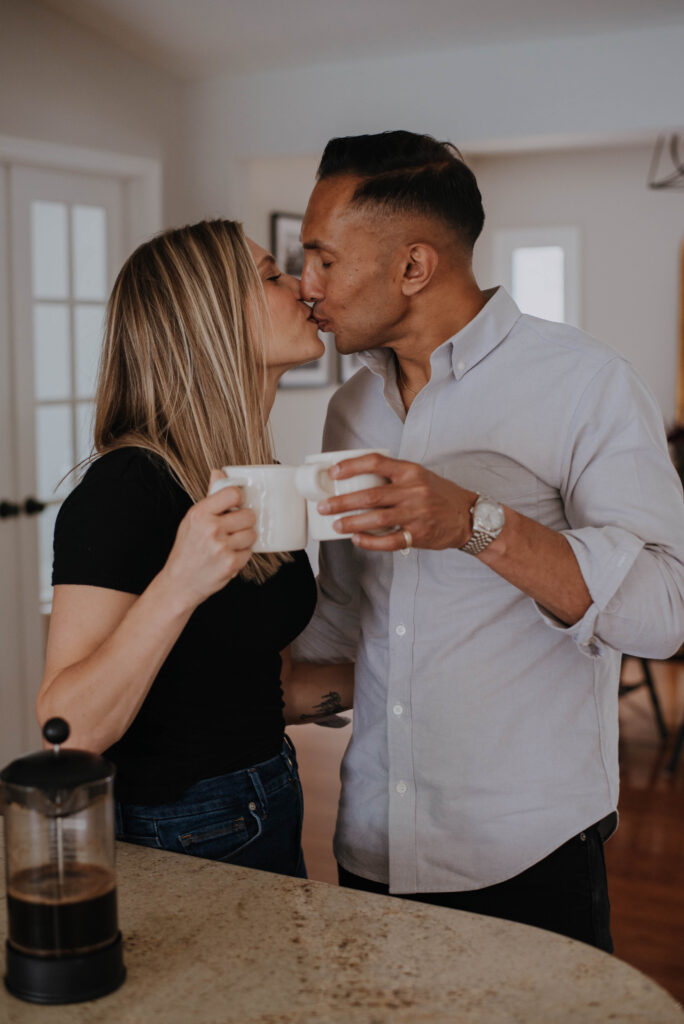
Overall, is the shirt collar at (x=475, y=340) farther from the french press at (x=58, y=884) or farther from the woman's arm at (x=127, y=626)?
the french press at (x=58, y=884)

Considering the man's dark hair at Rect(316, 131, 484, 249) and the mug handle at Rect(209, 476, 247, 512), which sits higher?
the man's dark hair at Rect(316, 131, 484, 249)

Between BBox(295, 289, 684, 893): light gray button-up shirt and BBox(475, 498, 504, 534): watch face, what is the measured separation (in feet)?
0.70

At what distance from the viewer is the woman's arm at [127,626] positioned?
1104 millimetres

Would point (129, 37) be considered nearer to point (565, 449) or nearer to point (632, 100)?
point (632, 100)

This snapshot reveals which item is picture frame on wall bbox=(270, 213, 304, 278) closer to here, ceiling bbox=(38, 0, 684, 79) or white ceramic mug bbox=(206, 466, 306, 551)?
ceiling bbox=(38, 0, 684, 79)

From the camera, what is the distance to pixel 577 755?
144 cm

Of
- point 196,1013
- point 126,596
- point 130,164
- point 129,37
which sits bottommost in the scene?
point 196,1013

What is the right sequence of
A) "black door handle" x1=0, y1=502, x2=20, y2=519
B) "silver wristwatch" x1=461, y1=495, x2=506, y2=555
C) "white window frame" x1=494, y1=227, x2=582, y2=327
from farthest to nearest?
1. "white window frame" x1=494, y1=227, x2=582, y2=327
2. "black door handle" x1=0, y1=502, x2=20, y2=519
3. "silver wristwatch" x1=461, y1=495, x2=506, y2=555

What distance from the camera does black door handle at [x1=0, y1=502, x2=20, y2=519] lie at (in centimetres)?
381

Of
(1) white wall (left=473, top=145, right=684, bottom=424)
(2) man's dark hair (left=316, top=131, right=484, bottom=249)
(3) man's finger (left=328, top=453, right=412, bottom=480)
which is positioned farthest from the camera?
(1) white wall (left=473, top=145, right=684, bottom=424)

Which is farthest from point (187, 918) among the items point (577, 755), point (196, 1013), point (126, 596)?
point (577, 755)

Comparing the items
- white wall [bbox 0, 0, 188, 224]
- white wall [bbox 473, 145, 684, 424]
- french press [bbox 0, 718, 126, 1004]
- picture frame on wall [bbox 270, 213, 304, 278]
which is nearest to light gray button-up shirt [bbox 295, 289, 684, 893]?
french press [bbox 0, 718, 126, 1004]

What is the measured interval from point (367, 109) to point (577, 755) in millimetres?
3568

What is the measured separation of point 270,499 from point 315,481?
0.21 feet
